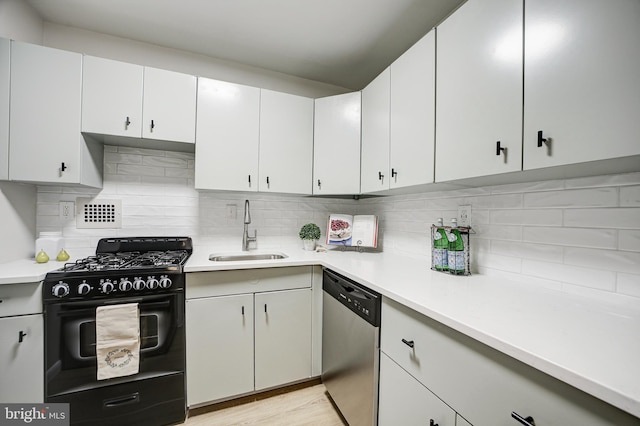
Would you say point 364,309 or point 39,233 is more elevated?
point 39,233

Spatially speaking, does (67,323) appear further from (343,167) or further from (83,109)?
(343,167)

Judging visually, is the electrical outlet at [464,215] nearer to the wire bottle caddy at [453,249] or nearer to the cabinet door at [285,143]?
the wire bottle caddy at [453,249]

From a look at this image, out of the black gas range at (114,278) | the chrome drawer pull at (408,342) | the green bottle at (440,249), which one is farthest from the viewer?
the green bottle at (440,249)

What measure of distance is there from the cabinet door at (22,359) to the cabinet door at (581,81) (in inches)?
93.8

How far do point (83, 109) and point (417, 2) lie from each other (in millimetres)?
2168

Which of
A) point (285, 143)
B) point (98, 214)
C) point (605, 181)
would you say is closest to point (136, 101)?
point (98, 214)

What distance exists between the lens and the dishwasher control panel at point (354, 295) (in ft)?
3.98

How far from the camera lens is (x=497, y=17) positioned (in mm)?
1010

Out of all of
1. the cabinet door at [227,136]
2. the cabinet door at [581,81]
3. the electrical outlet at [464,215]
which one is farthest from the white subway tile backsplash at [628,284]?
the cabinet door at [227,136]

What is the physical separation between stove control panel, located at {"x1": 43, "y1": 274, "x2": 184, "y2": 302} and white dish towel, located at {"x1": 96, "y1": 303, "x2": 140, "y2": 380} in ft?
0.27

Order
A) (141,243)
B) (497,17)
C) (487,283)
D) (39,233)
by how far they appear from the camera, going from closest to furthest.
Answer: (497,17)
(487,283)
(39,233)
(141,243)

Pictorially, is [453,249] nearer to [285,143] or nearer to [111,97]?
[285,143]

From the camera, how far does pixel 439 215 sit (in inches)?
66.2

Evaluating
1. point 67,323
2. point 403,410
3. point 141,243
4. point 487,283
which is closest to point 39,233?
point 141,243
